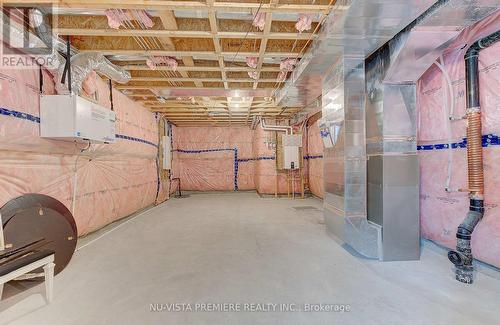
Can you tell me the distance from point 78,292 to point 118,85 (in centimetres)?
322

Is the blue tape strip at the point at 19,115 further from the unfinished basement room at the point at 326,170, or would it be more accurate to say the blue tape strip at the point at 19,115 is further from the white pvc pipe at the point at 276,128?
the white pvc pipe at the point at 276,128

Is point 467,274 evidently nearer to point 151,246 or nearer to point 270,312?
point 270,312

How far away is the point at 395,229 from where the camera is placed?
8.05 feet

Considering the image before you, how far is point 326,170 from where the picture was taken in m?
3.18

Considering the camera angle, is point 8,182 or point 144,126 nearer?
point 8,182

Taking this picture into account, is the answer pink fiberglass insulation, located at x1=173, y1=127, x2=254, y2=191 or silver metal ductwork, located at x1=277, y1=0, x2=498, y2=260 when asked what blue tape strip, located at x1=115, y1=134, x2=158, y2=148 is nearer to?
pink fiberglass insulation, located at x1=173, y1=127, x2=254, y2=191

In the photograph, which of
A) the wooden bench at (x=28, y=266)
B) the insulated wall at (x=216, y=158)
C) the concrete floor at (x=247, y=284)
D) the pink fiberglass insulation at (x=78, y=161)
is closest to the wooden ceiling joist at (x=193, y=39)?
the pink fiberglass insulation at (x=78, y=161)

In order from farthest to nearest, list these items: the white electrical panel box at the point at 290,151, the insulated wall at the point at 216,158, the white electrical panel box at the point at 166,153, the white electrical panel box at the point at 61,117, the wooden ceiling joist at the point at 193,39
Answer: the insulated wall at the point at 216,158
the white electrical panel box at the point at 290,151
the white electrical panel box at the point at 166,153
the white electrical panel box at the point at 61,117
the wooden ceiling joist at the point at 193,39

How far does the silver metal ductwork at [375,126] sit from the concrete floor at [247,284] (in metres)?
0.32

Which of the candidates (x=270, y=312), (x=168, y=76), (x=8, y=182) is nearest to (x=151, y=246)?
(x=8, y=182)

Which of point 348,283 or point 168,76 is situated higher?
point 168,76

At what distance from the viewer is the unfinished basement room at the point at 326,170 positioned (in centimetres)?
173

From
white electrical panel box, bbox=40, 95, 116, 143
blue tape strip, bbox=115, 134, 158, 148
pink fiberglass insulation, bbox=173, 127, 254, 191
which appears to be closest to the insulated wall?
pink fiberglass insulation, bbox=173, 127, 254, 191

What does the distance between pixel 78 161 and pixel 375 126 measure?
3656 mm
